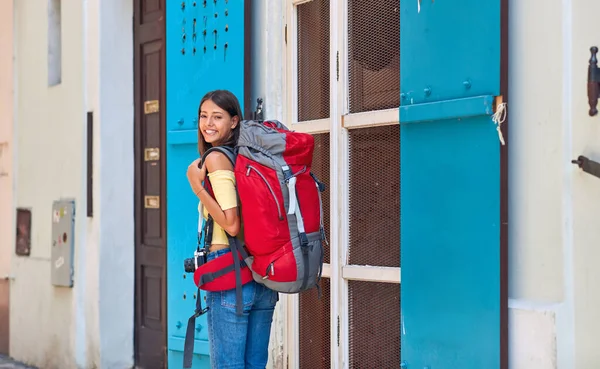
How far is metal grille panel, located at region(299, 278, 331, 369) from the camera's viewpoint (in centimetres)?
511

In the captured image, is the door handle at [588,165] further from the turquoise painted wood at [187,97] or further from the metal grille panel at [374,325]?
the turquoise painted wood at [187,97]

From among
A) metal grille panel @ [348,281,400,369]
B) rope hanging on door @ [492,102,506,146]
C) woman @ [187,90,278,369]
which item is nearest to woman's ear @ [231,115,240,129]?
woman @ [187,90,278,369]

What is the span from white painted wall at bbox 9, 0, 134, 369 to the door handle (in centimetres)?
406

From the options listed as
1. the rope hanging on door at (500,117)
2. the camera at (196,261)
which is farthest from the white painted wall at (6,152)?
the rope hanging on door at (500,117)

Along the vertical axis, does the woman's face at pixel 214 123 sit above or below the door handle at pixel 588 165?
above

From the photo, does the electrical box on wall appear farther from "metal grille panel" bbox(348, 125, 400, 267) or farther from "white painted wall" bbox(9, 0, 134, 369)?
"metal grille panel" bbox(348, 125, 400, 267)

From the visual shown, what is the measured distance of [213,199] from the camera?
11.9ft

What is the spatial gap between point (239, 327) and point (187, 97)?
2627mm

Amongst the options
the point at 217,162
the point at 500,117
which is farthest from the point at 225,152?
the point at 500,117

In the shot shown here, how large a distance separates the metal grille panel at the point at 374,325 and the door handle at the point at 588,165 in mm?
1359

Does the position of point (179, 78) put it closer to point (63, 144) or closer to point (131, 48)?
point (131, 48)

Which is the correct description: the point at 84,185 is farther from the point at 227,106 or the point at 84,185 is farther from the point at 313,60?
the point at 227,106

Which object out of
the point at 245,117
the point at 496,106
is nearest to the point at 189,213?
the point at 245,117

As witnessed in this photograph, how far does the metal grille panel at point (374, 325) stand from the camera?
4.59m
